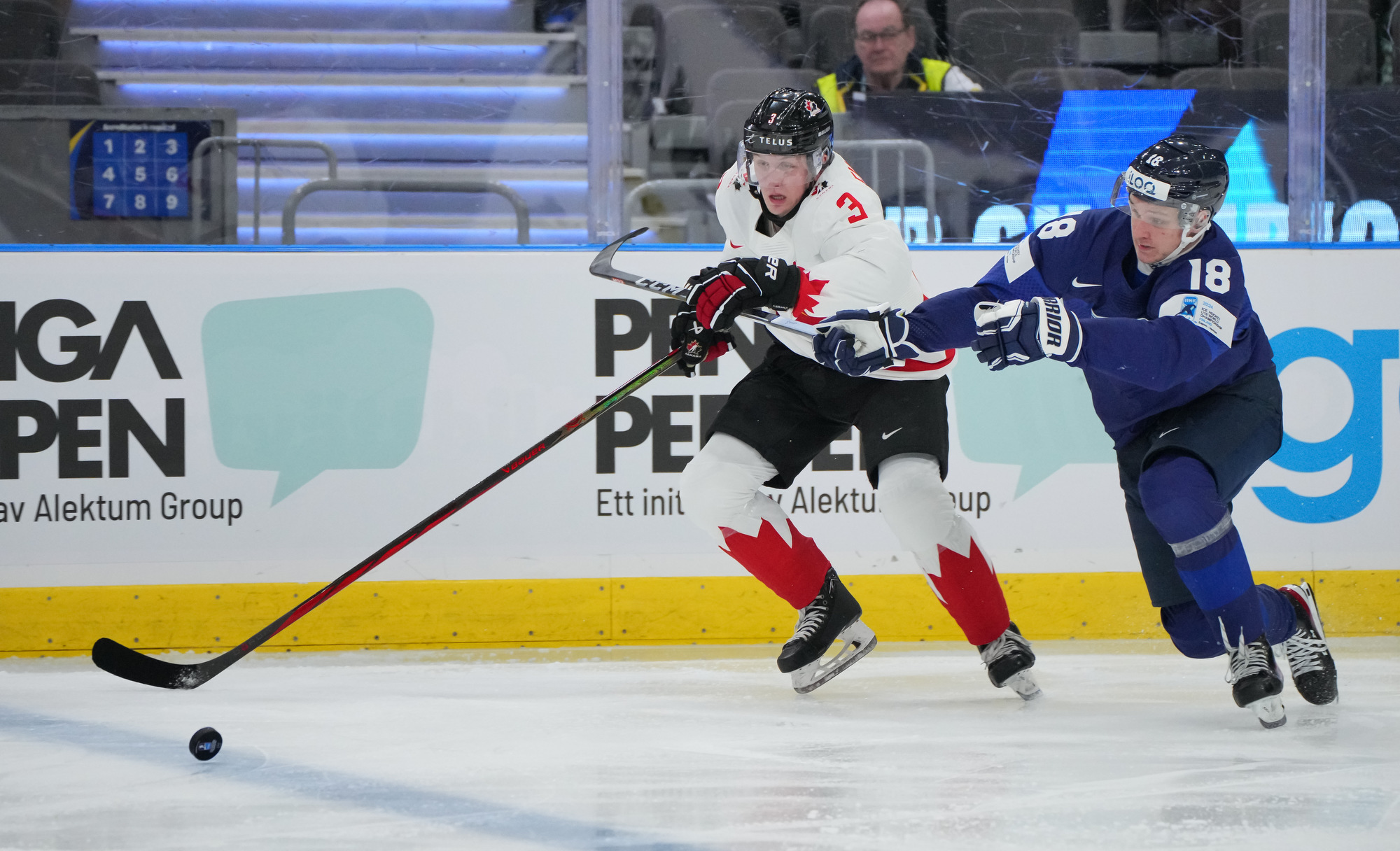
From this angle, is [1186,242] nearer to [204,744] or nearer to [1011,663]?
[1011,663]

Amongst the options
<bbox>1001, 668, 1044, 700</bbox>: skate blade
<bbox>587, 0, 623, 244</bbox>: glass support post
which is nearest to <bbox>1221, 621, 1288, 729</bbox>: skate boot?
<bbox>1001, 668, 1044, 700</bbox>: skate blade

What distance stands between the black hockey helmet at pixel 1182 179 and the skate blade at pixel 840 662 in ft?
3.45

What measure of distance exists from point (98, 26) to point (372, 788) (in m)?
2.35

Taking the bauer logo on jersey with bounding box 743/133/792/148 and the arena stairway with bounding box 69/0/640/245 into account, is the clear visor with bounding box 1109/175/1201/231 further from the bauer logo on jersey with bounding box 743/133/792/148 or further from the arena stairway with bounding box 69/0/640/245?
the arena stairway with bounding box 69/0/640/245

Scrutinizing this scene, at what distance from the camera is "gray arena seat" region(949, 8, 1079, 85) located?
3.66 meters

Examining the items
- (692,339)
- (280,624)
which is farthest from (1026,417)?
(280,624)

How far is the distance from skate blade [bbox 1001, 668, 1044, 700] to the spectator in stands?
1.62 m

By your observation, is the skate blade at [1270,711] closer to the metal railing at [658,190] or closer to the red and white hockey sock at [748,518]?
the red and white hockey sock at [748,518]

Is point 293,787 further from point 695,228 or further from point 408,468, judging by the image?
point 695,228

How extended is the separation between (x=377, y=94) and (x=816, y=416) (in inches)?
60.5

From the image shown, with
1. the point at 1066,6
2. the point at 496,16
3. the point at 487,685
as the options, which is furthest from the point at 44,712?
the point at 1066,6

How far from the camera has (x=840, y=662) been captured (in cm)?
285

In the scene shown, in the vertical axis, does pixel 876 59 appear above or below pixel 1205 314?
above

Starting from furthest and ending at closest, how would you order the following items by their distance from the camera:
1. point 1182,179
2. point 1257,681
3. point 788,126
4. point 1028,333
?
point 788,126 < point 1257,681 < point 1182,179 < point 1028,333
